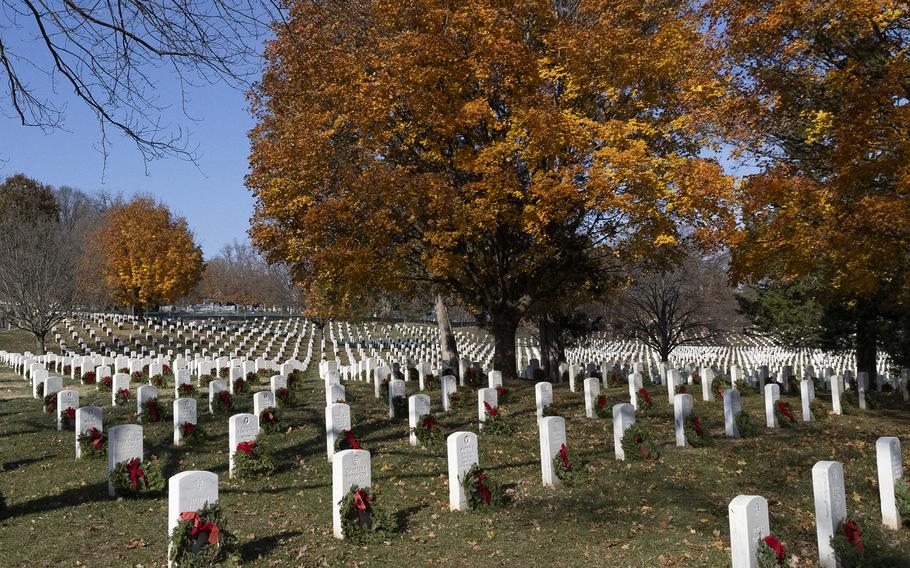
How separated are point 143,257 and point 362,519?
45.4 meters

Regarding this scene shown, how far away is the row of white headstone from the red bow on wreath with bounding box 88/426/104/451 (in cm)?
885

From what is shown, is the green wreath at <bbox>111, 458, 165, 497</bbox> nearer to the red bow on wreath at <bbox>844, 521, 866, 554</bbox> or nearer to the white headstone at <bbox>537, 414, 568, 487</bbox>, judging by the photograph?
the white headstone at <bbox>537, 414, 568, 487</bbox>

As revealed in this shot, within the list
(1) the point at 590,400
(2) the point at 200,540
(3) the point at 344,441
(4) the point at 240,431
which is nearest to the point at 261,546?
(2) the point at 200,540

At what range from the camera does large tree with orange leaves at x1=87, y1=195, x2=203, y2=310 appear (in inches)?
1865

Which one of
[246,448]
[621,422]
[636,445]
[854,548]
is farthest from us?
[621,422]

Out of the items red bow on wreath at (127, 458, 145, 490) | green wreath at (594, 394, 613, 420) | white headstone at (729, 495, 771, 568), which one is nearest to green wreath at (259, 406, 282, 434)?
red bow on wreath at (127, 458, 145, 490)

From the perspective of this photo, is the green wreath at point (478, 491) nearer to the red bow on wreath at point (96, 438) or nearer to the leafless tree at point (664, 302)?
the red bow on wreath at point (96, 438)

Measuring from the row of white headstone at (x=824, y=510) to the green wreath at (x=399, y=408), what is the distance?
26.8 ft

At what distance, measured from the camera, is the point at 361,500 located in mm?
7254

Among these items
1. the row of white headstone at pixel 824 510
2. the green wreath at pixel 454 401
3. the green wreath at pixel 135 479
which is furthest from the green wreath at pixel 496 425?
the row of white headstone at pixel 824 510

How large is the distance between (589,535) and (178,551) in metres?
3.91

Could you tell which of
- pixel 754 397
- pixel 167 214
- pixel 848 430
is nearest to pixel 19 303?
pixel 167 214

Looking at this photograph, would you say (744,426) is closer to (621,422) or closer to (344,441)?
(621,422)

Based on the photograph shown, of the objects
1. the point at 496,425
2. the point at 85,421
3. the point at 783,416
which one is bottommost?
the point at 783,416
